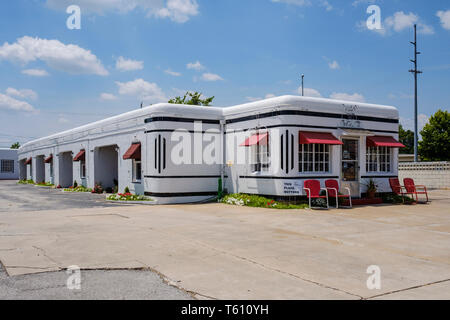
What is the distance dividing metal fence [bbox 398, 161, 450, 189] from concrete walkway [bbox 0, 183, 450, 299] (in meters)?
15.5

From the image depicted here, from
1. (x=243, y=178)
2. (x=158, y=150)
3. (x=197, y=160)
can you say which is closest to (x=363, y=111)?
(x=243, y=178)

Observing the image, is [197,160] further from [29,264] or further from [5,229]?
[29,264]

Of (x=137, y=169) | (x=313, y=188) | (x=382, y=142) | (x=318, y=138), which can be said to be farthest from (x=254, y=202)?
(x=137, y=169)

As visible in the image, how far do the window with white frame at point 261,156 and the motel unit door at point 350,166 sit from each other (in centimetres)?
326

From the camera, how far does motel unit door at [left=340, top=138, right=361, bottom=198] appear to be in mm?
17016

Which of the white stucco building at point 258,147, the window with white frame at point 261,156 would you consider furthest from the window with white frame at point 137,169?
the window with white frame at point 261,156

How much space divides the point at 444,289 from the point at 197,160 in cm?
1367

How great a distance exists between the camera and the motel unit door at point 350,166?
17.0 meters

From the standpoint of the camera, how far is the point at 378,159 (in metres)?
18.3

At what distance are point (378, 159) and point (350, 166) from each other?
6.27 ft

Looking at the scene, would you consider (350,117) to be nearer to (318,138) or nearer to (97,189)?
(318,138)

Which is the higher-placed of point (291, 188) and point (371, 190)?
point (291, 188)

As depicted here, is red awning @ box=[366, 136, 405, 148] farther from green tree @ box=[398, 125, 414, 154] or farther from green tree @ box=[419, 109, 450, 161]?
green tree @ box=[398, 125, 414, 154]

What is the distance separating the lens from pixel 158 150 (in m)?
17.5
